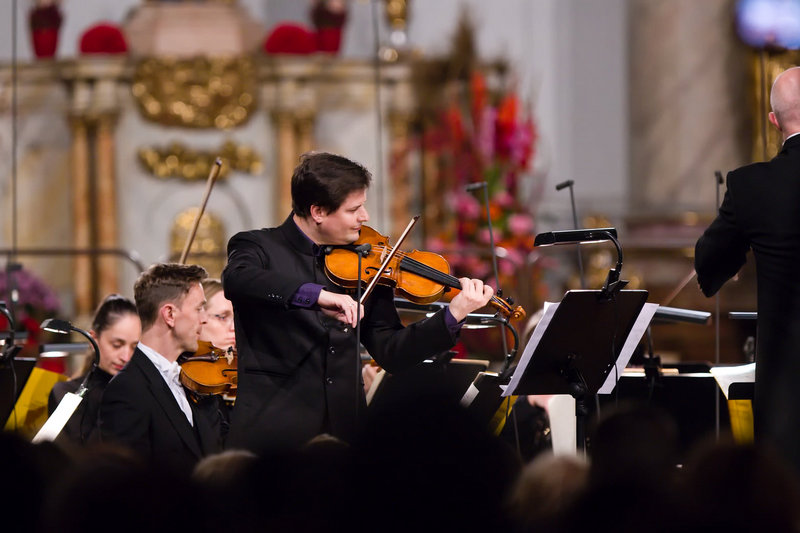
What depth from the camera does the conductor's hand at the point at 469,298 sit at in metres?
3.12

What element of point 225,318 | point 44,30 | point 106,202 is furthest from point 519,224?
point 225,318

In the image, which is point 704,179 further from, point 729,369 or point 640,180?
point 729,369

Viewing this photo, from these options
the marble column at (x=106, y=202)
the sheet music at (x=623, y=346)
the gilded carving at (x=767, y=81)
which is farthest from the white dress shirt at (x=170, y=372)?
the gilded carving at (x=767, y=81)

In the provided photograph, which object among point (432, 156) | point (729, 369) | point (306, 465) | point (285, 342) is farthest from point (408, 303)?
point (432, 156)

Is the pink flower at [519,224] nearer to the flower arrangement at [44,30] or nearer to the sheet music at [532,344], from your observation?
the flower arrangement at [44,30]

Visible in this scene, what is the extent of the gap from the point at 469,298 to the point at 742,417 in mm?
962

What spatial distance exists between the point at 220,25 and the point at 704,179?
12.6 feet

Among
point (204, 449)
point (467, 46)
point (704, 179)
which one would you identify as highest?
point (467, 46)

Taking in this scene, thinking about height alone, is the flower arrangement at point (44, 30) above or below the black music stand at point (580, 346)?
above

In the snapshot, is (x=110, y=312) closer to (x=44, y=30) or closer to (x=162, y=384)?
(x=162, y=384)

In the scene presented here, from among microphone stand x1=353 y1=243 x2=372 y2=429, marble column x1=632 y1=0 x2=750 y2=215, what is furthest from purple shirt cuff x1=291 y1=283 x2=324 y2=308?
marble column x1=632 y1=0 x2=750 y2=215

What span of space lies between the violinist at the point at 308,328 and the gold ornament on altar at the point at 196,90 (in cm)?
561

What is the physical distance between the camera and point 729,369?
334 cm

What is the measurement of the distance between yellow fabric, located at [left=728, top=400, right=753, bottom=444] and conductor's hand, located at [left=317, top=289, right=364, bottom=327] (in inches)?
47.8
